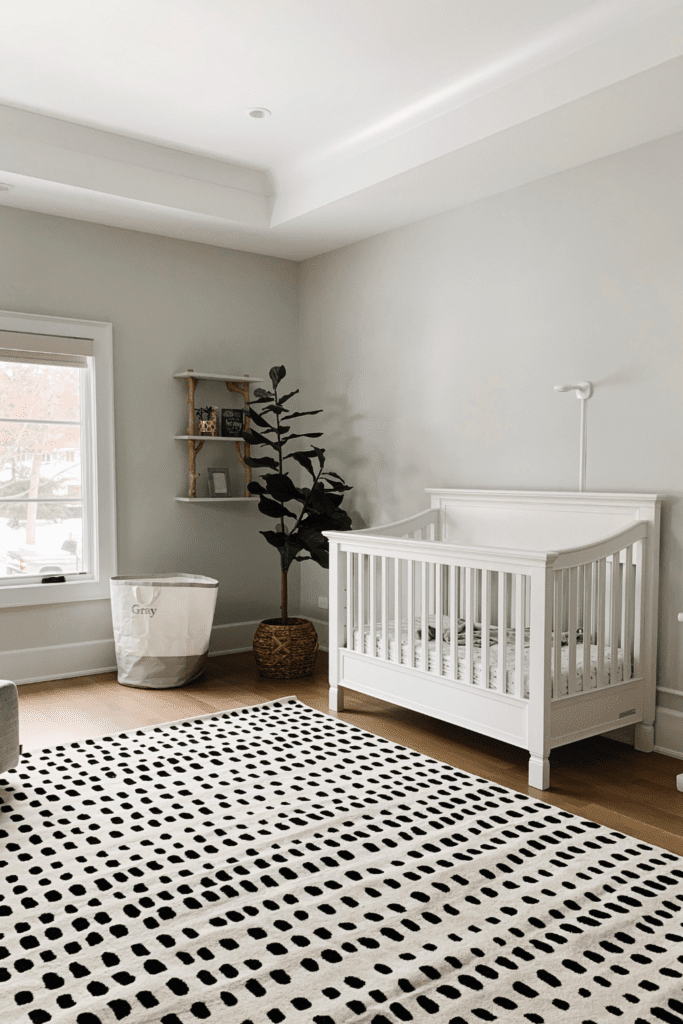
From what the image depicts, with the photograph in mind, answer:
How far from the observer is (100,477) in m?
4.19

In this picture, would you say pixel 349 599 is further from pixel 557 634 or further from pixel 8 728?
pixel 8 728

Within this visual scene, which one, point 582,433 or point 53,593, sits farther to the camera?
point 53,593

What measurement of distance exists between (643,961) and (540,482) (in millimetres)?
2145

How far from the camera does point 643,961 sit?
1667mm

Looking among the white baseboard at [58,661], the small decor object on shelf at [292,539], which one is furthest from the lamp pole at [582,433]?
the white baseboard at [58,661]

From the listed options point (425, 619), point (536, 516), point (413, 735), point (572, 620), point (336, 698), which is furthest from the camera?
point (336, 698)

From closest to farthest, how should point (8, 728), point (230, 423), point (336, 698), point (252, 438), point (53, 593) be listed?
point (8, 728) → point (336, 698) → point (53, 593) → point (252, 438) → point (230, 423)

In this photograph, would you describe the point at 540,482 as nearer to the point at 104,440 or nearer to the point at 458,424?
the point at 458,424

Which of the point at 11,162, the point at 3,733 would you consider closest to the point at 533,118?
the point at 11,162

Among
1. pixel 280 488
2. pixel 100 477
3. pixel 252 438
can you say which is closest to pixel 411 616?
pixel 280 488

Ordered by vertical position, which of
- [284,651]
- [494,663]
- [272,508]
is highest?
[272,508]

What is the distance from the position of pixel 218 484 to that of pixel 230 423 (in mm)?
362

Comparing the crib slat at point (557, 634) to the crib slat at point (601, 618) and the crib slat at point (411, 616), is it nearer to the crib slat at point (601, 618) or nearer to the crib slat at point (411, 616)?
the crib slat at point (601, 618)

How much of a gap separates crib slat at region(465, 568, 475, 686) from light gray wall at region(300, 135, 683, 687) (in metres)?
0.77
